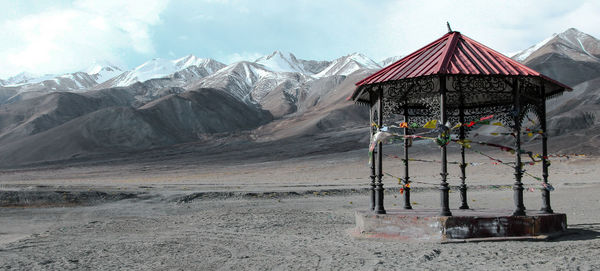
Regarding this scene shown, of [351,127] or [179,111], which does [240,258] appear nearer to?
[351,127]

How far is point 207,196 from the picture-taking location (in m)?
23.9

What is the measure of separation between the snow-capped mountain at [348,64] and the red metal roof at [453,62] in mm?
139034

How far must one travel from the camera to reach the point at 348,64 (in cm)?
15875

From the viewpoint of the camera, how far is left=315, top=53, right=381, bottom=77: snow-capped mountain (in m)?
154

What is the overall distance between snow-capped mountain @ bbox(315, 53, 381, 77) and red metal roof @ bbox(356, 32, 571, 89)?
139 meters

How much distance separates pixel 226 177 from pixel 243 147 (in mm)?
25451

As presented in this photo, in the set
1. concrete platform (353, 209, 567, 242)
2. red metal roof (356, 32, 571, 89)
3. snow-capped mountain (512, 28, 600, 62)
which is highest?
snow-capped mountain (512, 28, 600, 62)

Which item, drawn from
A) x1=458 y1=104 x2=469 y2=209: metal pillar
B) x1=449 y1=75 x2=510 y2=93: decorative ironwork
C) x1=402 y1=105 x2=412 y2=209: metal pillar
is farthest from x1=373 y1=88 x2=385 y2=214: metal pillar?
x1=458 y1=104 x2=469 y2=209: metal pillar

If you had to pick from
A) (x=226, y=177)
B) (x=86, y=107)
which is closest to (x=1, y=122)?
(x=86, y=107)

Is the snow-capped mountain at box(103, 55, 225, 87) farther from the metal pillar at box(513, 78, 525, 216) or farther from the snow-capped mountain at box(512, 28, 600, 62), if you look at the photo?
the metal pillar at box(513, 78, 525, 216)

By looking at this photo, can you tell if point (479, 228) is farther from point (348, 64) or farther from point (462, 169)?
point (348, 64)

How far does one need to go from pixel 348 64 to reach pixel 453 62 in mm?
150687

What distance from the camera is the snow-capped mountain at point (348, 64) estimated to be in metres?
154

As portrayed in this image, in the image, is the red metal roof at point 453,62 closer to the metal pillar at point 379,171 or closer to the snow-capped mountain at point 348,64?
the metal pillar at point 379,171
